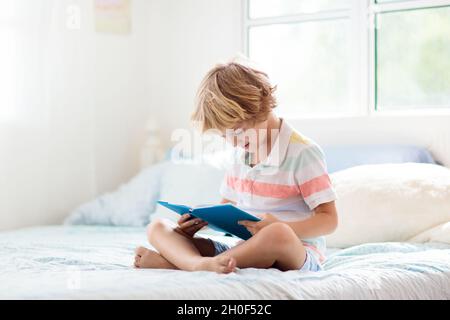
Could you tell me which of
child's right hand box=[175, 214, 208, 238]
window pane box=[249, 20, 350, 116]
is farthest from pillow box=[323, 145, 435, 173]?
child's right hand box=[175, 214, 208, 238]

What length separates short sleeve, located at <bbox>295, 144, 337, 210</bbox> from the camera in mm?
1779

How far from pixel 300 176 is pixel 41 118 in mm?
1608

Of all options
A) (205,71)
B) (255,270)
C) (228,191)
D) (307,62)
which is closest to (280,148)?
(228,191)

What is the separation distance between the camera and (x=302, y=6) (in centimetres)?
313

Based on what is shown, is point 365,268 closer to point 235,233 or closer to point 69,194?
point 235,233

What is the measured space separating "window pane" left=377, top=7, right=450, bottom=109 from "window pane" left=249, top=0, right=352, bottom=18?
23 centimetres

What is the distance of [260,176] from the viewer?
1.88 m

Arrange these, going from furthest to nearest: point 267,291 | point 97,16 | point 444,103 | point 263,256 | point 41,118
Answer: point 97,16 < point 41,118 < point 444,103 < point 263,256 < point 267,291

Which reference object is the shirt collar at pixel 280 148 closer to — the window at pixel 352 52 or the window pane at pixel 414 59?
the window at pixel 352 52

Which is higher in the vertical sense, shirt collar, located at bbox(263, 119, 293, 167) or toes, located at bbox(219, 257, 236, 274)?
shirt collar, located at bbox(263, 119, 293, 167)

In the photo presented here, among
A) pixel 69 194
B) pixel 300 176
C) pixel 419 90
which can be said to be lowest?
pixel 69 194

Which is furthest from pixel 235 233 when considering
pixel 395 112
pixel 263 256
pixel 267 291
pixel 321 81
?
pixel 321 81

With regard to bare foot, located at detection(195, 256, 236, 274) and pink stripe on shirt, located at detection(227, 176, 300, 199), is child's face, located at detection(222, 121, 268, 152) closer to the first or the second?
pink stripe on shirt, located at detection(227, 176, 300, 199)

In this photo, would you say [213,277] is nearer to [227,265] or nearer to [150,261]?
[227,265]
